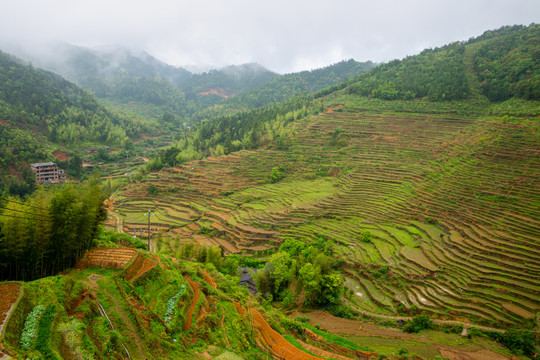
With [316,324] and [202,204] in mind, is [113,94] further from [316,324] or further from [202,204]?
[316,324]

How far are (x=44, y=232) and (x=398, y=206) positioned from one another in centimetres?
2760

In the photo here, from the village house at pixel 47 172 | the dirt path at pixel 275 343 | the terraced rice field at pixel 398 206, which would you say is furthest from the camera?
the village house at pixel 47 172

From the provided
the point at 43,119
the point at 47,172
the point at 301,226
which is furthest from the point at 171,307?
the point at 43,119

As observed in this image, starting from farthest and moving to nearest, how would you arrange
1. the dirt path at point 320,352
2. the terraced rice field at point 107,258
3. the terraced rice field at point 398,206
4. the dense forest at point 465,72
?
the dense forest at point 465,72 → the terraced rice field at point 398,206 → the dirt path at point 320,352 → the terraced rice field at point 107,258

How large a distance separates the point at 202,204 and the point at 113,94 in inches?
4953

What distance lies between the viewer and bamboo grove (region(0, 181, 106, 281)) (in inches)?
403

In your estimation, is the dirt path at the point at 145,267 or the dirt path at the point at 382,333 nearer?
the dirt path at the point at 145,267

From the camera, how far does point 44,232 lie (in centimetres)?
1106

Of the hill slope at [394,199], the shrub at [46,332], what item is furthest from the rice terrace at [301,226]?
the hill slope at [394,199]

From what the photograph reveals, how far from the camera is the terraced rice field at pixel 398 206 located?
60.8 feet

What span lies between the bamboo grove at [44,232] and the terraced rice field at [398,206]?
12540 mm

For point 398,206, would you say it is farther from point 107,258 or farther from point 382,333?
point 107,258

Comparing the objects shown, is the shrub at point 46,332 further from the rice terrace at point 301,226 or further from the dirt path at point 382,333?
the dirt path at point 382,333

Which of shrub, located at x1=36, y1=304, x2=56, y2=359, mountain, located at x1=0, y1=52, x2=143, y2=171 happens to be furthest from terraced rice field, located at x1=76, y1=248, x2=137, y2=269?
mountain, located at x1=0, y1=52, x2=143, y2=171
